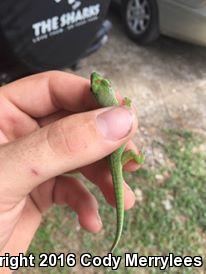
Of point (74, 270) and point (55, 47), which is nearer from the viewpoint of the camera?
point (74, 270)

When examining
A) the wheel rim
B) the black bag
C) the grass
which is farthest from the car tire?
the grass

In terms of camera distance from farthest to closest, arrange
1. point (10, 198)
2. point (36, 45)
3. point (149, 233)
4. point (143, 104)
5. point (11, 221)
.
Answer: point (143, 104) → point (36, 45) → point (149, 233) → point (11, 221) → point (10, 198)

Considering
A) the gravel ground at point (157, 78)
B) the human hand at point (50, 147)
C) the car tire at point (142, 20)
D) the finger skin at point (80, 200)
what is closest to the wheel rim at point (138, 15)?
the car tire at point (142, 20)

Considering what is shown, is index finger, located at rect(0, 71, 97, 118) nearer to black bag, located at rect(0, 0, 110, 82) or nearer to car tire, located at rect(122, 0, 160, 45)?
black bag, located at rect(0, 0, 110, 82)

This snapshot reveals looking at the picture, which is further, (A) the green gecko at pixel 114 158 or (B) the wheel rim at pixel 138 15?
(B) the wheel rim at pixel 138 15

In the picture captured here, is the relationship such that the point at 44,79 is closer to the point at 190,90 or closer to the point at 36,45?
the point at 36,45

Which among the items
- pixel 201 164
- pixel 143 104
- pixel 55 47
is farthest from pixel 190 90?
pixel 55 47

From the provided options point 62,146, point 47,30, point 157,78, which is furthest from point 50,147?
point 157,78

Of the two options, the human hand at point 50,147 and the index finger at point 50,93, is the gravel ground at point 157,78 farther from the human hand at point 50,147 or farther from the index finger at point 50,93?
the index finger at point 50,93

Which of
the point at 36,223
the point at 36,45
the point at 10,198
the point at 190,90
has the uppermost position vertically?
the point at 10,198
